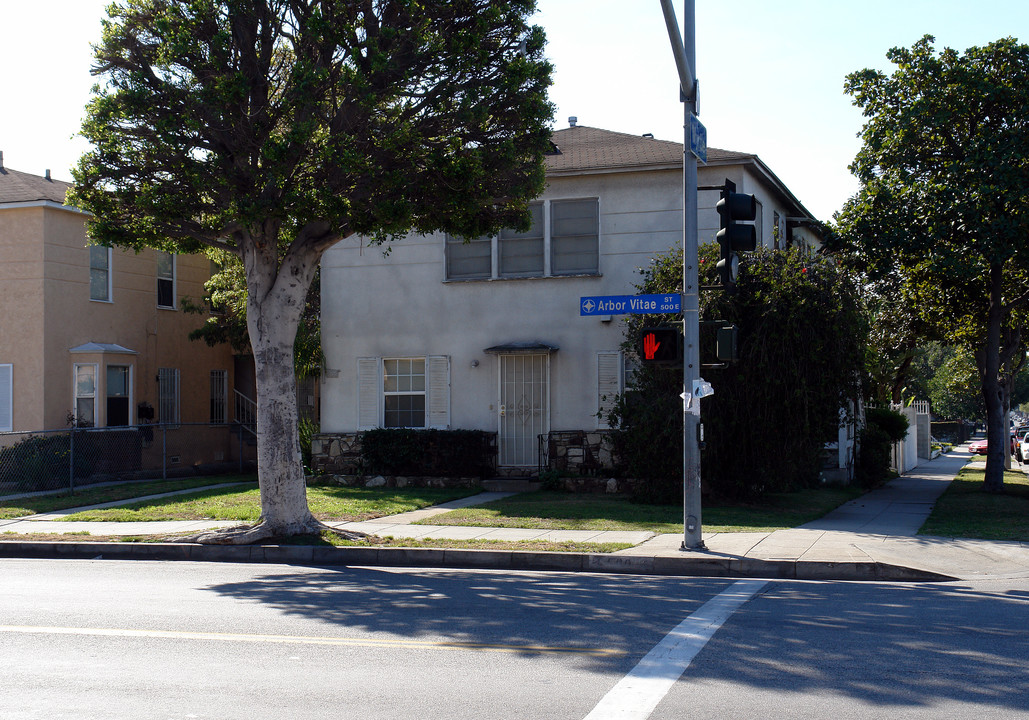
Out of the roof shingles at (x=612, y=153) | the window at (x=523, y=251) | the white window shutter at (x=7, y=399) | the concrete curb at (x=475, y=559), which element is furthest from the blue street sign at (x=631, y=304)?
the white window shutter at (x=7, y=399)

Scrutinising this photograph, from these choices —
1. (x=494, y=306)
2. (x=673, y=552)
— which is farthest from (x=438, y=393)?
(x=673, y=552)

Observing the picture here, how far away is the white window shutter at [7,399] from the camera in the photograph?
2148 centimetres

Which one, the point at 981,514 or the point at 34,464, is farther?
the point at 34,464

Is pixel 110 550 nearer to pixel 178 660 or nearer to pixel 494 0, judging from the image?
pixel 178 660

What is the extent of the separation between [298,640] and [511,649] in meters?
1.67

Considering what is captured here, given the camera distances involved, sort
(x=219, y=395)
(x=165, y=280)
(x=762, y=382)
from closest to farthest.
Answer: (x=762, y=382) → (x=165, y=280) → (x=219, y=395)

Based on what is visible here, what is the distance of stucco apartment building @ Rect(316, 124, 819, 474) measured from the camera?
62.2ft

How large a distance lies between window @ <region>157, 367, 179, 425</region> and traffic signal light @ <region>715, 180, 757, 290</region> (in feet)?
58.3

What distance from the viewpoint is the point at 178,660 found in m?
6.55

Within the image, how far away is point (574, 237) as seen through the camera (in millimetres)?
19469

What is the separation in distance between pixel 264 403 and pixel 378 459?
7.29m

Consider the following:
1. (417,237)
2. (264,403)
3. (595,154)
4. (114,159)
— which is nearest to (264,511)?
(264,403)

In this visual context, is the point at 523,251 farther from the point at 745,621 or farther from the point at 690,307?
the point at 745,621

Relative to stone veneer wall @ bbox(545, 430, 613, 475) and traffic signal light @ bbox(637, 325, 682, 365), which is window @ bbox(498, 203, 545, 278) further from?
traffic signal light @ bbox(637, 325, 682, 365)
